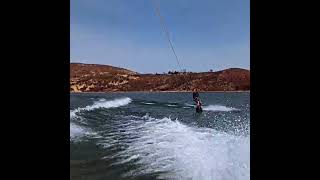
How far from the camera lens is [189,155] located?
10070 mm

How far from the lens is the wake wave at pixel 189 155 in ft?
26.9

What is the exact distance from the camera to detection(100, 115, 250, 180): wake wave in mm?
8211

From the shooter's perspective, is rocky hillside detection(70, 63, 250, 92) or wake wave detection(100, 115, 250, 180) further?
rocky hillside detection(70, 63, 250, 92)

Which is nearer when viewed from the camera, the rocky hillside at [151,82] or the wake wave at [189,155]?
the wake wave at [189,155]

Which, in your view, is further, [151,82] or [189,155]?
[151,82]
